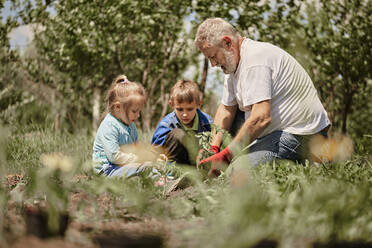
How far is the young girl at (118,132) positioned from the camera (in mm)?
3133

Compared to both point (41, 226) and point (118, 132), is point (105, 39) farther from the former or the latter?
point (41, 226)

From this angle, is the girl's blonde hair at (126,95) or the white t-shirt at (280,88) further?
the girl's blonde hair at (126,95)

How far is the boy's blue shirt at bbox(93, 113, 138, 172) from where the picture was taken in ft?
10.3

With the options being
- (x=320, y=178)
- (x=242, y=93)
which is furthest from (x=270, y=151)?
(x=320, y=178)

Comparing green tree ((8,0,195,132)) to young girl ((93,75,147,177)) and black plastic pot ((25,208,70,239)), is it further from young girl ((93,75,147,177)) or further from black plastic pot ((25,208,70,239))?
black plastic pot ((25,208,70,239))

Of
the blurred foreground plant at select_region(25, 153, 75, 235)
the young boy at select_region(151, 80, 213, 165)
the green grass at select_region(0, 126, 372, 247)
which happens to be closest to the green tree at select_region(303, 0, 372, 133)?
the young boy at select_region(151, 80, 213, 165)

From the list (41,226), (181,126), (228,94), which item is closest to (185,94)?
(181,126)

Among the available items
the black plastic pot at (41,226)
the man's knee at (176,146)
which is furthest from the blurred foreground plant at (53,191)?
the man's knee at (176,146)

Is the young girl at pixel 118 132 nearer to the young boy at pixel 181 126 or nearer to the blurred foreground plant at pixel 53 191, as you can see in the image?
the young boy at pixel 181 126

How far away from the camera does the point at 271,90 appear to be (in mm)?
2873

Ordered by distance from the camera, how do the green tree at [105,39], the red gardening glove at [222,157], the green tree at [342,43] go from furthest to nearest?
the green tree at [105,39]
the green tree at [342,43]
the red gardening glove at [222,157]

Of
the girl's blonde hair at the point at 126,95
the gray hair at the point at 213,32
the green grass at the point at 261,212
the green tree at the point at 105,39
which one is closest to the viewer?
the green grass at the point at 261,212

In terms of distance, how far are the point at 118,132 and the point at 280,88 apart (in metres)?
1.33

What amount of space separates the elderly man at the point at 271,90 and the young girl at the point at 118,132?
699 mm
